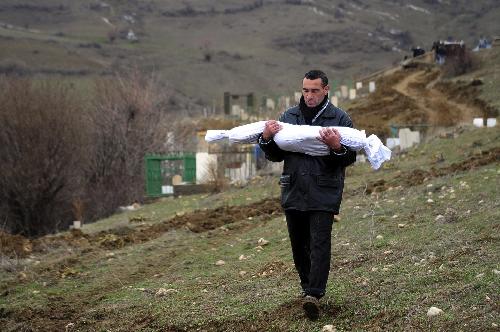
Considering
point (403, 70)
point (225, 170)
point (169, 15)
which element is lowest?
point (225, 170)

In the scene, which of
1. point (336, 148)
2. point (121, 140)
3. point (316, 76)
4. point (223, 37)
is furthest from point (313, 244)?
point (223, 37)

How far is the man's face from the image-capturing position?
678cm

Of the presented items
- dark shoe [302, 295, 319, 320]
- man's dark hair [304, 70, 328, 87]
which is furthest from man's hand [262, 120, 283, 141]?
dark shoe [302, 295, 319, 320]

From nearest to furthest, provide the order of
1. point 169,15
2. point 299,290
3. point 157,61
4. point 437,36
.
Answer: point 299,290 < point 157,61 < point 437,36 < point 169,15

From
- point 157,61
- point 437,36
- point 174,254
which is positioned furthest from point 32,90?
point 437,36

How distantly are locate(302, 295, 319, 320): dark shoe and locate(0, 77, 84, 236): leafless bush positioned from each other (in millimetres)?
29327

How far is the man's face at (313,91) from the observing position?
6.78 meters

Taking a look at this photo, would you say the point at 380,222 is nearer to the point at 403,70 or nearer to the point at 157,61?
the point at 403,70

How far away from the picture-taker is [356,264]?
887cm

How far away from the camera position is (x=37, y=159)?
38.8 m

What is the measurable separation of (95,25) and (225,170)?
150074 mm

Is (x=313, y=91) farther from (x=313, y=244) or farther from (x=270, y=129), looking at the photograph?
(x=313, y=244)

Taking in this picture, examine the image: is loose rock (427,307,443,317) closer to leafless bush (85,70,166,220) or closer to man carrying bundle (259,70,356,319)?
man carrying bundle (259,70,356,319)

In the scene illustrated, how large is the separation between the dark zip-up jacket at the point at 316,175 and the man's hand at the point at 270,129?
0.06 m
